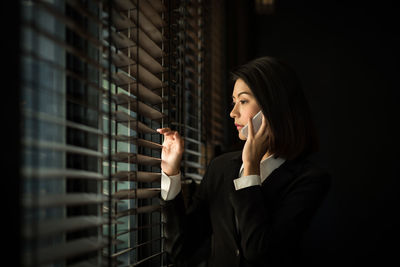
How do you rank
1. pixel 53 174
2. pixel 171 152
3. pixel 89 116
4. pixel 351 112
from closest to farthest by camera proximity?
pixel 53 174, pixel 89 116, pixel 171 152, pixel 351 112

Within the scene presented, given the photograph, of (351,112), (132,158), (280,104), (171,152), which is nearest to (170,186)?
(171,152)

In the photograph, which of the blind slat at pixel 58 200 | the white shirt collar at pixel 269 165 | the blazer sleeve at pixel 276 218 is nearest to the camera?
the blind slat at pixel 58 200

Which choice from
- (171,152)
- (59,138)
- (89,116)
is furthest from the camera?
(171,152)

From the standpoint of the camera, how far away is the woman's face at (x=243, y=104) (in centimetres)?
113

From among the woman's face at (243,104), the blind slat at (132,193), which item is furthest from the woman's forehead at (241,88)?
the blind slat at (132,193)

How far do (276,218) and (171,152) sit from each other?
38cm

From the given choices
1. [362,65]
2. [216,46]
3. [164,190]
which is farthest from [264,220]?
[362,65]

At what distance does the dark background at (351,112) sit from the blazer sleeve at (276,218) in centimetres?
133

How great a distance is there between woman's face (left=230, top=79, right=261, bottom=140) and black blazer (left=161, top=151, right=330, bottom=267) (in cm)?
15

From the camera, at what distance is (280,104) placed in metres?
1.11

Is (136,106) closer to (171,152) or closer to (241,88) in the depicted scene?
(171,152)

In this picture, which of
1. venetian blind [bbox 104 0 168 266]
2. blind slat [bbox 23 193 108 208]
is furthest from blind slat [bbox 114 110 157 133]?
blind slat [bbox 23 193 108 208]

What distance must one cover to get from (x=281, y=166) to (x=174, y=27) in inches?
23.6

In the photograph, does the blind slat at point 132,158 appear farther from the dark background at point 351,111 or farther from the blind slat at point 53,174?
the dark background at point 351,111
